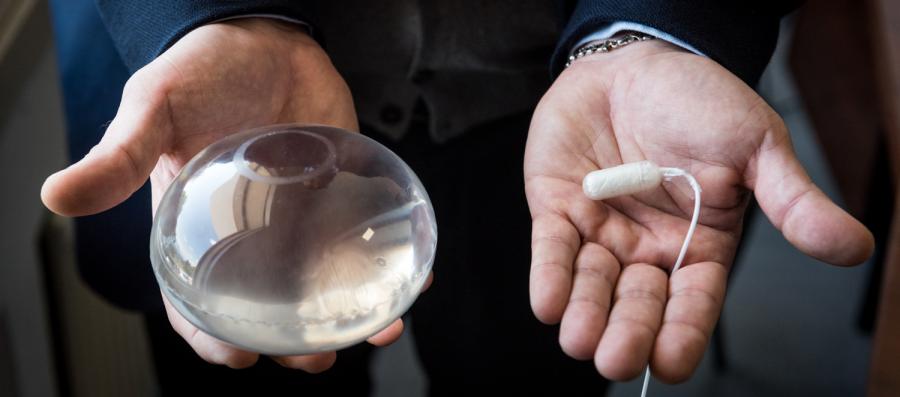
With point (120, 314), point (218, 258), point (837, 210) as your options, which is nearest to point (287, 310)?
point (218, 258)

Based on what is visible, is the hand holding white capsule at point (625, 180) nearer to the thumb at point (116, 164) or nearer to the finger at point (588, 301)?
the finger at point (588, 301)

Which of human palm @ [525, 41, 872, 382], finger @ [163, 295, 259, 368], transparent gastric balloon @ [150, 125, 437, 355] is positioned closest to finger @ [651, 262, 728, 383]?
human palm @ [525, 41, 872, 382]

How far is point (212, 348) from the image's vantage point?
74 centimetres

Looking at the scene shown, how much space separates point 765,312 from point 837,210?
4.16ft

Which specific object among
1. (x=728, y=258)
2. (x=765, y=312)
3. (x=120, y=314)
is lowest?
(x=765, y=312)

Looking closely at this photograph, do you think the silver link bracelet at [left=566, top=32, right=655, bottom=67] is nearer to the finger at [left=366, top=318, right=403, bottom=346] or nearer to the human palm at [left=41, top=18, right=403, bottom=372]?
the human palm at [left=41, top=18, right=403, bottom=372]

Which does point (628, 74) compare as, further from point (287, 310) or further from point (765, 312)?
point (765, 312)

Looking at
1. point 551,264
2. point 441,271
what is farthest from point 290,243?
point 441,271

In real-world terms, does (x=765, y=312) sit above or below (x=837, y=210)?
below

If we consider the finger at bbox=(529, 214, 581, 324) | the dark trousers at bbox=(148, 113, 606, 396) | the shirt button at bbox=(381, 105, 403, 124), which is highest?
the finger at bbox=(529, 214, 581, 324)

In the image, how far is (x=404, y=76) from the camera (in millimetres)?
977

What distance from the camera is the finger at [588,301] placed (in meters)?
0.68

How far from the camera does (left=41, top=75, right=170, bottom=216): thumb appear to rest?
2.16ft

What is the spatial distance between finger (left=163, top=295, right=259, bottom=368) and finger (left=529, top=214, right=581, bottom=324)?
24 cm
